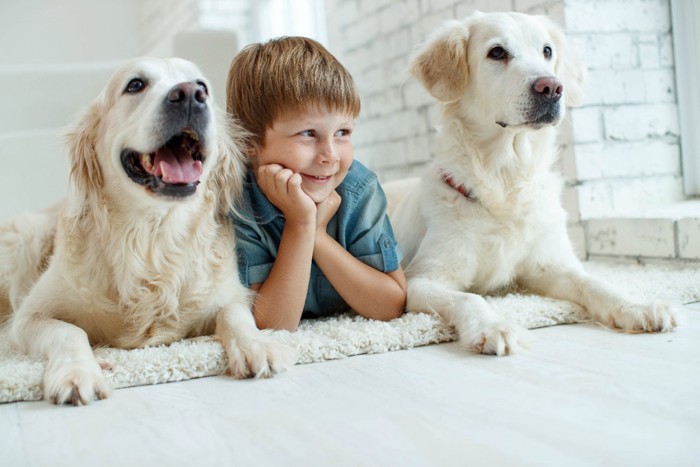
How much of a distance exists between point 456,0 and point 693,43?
108 cm

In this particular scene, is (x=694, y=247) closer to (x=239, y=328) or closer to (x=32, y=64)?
(x=239, y=328)

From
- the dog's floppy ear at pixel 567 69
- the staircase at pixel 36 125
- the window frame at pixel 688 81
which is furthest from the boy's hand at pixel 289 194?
the staircase at pixel 36 125

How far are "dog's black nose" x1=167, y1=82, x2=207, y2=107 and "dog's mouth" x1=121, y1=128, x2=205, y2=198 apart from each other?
2.5 inches

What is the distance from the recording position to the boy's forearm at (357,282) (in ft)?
6.12

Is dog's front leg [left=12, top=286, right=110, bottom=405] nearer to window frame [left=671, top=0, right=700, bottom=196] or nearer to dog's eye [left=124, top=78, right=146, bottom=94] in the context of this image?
dog's eye [left=124, top=78, right=146, bottom=94]

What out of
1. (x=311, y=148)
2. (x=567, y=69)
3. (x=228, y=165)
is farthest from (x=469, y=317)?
(x=567, y=69)

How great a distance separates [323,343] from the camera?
1.60 meters

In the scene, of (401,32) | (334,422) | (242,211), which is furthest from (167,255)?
(401,32)

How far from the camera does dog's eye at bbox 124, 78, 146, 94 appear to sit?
5.35 ft

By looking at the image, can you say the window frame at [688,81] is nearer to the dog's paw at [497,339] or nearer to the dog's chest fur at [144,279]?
the dog's paw at [497,339]

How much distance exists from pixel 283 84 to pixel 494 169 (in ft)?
2.20

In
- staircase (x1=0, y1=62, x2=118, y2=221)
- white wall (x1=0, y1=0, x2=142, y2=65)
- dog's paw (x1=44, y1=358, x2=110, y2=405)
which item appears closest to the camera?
dog's paw (x1=44, y1=358, x2=110, y2=405)

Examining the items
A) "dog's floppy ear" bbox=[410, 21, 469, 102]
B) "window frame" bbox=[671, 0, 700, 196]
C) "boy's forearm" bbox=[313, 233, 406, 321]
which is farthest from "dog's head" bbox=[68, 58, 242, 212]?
"window frame" bbox=[671, 0, 700, 196]

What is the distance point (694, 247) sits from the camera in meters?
2.44
